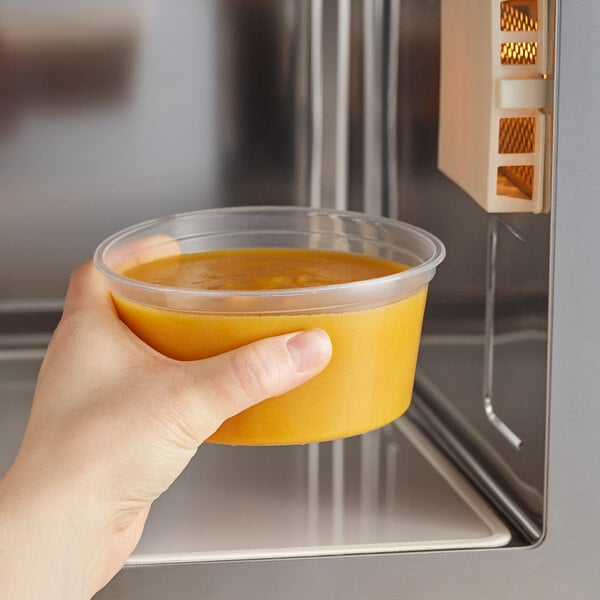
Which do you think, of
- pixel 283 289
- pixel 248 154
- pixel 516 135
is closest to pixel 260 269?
pixel 283 289

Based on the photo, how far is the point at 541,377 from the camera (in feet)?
2.23

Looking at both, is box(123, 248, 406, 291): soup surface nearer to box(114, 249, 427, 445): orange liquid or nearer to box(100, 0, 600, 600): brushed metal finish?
box(114, 249, 427, 445): orange liquid

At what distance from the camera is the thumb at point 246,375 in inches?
22.8

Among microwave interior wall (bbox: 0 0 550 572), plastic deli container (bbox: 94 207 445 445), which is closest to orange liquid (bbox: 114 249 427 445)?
plastic deli container (bbox: 94 207 445 445)

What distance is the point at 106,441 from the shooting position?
1.94ft

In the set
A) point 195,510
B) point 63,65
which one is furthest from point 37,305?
point 195,510

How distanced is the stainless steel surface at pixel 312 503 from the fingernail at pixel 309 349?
0.17 metres

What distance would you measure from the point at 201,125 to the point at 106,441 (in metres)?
0.46

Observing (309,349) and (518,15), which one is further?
(518,15)

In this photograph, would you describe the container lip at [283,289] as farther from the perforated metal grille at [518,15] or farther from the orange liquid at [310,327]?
the perforated metal grille at [518,15]

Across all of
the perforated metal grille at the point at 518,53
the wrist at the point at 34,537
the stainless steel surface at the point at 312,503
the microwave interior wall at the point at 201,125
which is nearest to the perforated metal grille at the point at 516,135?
the perforated metal grille at the point at 518,53

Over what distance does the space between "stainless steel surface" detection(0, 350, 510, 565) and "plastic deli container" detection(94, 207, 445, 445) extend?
0.11 m

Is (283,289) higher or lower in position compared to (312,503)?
higher

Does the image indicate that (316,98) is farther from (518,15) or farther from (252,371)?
(252,371)
